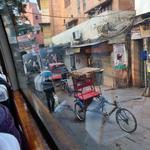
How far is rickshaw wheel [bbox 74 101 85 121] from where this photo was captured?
3.07 ft

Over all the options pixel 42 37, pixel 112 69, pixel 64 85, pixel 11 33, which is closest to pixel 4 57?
pixel 11 33

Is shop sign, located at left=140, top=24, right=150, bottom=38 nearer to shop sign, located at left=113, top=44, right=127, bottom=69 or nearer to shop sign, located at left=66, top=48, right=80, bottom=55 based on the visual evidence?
shop sign, located at left=113, top=44, right=127, bottom=69

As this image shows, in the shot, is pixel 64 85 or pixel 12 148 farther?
pixel 64 85

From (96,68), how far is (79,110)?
24 cm

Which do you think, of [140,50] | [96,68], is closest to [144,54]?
[140,50]

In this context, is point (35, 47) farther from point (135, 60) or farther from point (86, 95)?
point (135, 60)

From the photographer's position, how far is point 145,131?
1093 millimetres

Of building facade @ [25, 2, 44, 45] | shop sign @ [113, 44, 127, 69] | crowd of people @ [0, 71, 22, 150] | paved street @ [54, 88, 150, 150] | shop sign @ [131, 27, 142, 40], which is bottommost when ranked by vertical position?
paved street @ [54, 88, 150, 150]

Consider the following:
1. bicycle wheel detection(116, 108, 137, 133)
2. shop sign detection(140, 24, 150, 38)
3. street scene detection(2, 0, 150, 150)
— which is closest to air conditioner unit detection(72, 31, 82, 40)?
street scene detection(2, 0, 150, 150)

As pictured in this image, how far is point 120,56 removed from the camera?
0.69 m

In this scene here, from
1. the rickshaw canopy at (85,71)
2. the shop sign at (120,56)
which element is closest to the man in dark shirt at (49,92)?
the rickshaw canopy at (85,71)

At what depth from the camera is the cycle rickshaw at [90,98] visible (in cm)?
78

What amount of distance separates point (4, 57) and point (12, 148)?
1.79m

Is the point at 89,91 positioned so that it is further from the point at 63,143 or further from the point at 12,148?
the point at 12,148
